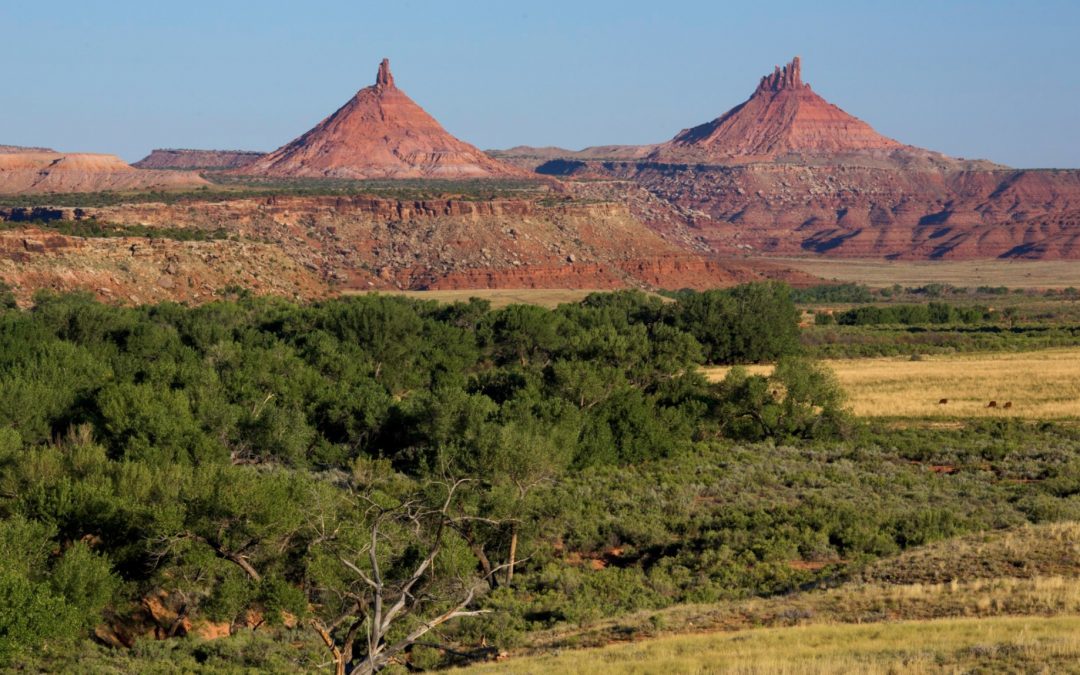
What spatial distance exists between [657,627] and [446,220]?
402 ft

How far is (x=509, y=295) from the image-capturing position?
393 feet

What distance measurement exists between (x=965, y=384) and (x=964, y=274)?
12555cm

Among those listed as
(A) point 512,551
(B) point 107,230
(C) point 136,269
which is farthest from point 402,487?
(B) point 107,230

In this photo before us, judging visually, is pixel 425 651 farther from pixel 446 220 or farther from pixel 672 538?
pixel 446 220

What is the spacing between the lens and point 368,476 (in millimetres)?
39438

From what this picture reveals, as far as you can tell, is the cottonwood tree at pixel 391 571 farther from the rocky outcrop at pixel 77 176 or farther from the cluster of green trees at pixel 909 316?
the rocky outcrop at pixel 77 176

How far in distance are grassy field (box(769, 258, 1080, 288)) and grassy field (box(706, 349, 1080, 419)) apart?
297 ft

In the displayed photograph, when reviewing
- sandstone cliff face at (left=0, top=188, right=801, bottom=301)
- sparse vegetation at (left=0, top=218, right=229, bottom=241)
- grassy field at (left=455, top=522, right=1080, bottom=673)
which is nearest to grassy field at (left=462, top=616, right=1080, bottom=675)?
grassy field at (left=455, top=522, right=1080, bottom=673)

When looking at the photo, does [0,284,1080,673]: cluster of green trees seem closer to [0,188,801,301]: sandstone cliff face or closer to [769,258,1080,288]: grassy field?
[0,188,801,301]: sandstone cliff face

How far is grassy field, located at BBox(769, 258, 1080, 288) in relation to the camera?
168 meters

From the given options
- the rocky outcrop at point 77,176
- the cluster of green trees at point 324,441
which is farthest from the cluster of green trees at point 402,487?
the rocky outcrop at point 77,176

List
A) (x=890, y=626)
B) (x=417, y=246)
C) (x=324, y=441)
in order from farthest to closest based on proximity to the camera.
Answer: (x=417, y=246), (x=324, y=441), (x=890, y=626)

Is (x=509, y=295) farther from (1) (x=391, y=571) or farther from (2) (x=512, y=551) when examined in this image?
(1) (x=391, y=571)

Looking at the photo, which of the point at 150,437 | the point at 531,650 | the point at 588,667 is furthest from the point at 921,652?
the point at 150,437
